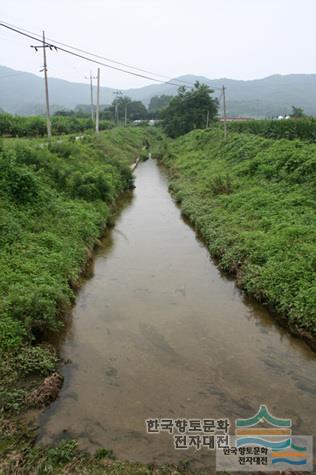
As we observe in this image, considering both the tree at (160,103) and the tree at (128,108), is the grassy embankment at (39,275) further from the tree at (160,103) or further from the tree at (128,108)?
the tree at (160,103)

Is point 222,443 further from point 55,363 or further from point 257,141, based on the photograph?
point 257,141

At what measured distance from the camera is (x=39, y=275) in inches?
390

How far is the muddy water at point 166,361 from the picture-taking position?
253 inches

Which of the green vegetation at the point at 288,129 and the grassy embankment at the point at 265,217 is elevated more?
the green vegetation at the point at 288,129

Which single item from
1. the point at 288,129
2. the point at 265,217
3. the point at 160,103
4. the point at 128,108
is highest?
the point at 160,103

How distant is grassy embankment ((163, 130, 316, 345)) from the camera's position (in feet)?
32.1

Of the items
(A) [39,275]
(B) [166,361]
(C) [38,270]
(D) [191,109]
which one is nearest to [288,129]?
(C) [38,270]

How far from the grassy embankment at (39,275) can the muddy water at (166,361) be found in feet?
1.32

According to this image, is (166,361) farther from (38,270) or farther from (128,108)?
(128,108)

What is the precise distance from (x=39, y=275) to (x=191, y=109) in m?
49.0

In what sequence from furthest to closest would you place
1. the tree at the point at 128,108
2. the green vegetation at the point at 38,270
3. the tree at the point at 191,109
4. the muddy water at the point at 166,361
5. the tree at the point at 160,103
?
the tree at the point at 160,103, the tree at the point at 128,108, the tree at the point at 191,109, the muddy water at the point at 166,361, the green vegetation at the point at 38,270

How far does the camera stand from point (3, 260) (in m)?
10.0

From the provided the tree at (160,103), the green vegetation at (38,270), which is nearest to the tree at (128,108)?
the tree at (160,103)

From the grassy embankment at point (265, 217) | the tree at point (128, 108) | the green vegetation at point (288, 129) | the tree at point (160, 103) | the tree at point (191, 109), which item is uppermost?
the tree at point (160, 103)
